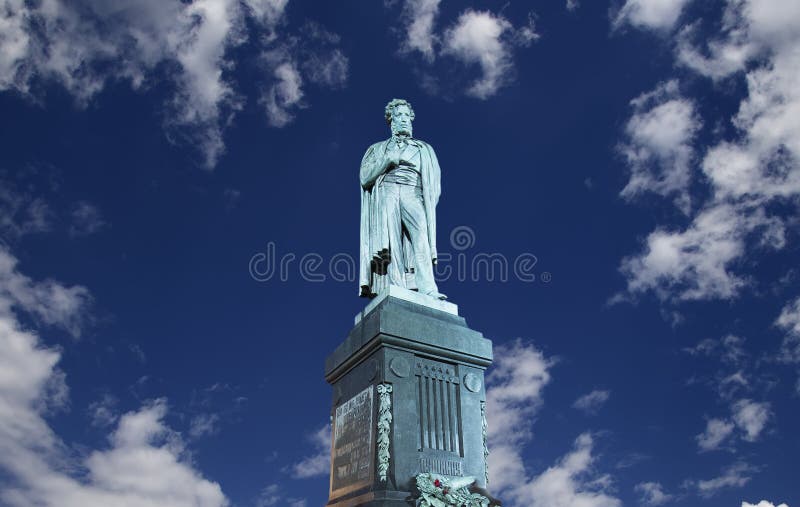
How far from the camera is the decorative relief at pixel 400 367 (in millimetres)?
10094

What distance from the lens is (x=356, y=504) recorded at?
939cm

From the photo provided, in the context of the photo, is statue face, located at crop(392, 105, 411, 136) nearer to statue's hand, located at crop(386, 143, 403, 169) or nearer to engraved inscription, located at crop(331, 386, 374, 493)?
statue's hand, located at crop(386, 143, 403, 169)

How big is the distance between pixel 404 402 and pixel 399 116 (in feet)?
22.5

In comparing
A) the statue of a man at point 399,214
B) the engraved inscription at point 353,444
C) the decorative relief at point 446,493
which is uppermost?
the statue of a man at point 399,214

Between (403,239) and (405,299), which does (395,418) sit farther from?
(403,239)

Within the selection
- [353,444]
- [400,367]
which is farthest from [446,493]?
[400,367]

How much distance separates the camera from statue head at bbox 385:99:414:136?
13.8 metres

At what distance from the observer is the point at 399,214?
42.2ft

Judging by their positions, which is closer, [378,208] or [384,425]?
[384,425]

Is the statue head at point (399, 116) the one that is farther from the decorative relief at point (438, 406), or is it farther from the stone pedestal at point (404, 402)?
the decorative relief at point (438, 406)

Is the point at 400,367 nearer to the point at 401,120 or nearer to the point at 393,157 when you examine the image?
the point at 393,157

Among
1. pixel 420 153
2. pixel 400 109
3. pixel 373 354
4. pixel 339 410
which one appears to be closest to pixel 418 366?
pixel 373 354

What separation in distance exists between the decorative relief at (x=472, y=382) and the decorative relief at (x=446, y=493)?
160 cm

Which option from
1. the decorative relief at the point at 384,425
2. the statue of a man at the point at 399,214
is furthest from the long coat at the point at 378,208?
the decorative relief at the point at 384,425
